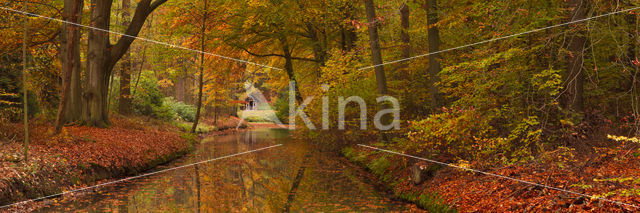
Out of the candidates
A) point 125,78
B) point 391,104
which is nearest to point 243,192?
point 391,104

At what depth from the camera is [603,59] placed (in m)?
9.98

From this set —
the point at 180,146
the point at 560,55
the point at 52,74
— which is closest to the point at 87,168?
the point at 180,146

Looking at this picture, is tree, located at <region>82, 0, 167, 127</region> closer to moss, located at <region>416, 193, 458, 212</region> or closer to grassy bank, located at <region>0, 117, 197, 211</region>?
grassy bank, located at <region>0, 117, 197, 211</region>

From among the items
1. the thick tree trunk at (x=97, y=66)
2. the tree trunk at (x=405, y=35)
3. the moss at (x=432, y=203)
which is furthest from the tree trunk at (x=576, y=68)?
the thick tree trunk at (x=97, y=66)

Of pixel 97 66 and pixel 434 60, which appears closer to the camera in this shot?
pixel 434 60

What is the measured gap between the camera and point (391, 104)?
42.1ft

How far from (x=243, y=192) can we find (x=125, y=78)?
13378 millimetres

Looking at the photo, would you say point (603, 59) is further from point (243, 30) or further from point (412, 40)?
point (243, 30)

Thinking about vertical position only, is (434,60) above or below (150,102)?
above

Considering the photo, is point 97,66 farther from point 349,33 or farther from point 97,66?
point 349,33

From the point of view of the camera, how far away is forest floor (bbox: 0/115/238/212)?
7328 millimetres

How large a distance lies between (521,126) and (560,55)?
6.07 ft

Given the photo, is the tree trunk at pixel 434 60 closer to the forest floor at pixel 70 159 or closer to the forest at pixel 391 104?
the forest at pixel 391 104

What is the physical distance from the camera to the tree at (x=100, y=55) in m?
13.8
